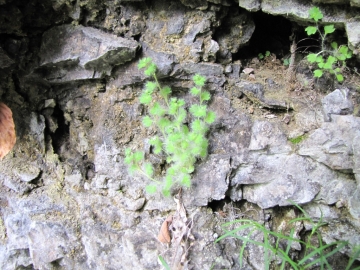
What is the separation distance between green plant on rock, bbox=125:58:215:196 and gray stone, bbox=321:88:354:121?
2.69ft

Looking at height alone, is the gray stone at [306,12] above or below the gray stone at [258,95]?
above

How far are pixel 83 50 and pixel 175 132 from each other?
0.93m

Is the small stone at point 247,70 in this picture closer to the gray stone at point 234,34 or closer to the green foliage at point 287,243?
the gray stone at point 234,34

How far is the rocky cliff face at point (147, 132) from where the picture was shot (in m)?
2.50

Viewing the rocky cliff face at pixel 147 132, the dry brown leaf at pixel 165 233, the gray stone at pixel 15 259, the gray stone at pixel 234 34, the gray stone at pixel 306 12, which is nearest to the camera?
the gray stone at pixel 306 12

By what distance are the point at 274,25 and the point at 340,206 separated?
5.30ft

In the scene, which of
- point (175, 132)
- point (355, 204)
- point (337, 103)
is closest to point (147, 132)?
point (175, 132)

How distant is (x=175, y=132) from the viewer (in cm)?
263

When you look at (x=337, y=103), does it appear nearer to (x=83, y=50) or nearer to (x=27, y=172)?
(x=83, y=50)

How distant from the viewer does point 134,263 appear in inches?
105

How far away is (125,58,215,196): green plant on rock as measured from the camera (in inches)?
99.6

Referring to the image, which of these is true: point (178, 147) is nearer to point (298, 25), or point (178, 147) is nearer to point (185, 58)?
point (185, 58)

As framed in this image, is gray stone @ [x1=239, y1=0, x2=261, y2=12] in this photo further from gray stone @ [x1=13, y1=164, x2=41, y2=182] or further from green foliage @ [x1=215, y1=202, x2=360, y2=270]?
gray stone @ [x1=13, y1=164, x2=41, y2=182]

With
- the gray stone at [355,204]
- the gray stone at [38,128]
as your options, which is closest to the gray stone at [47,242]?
the gray stone at [38,128]
